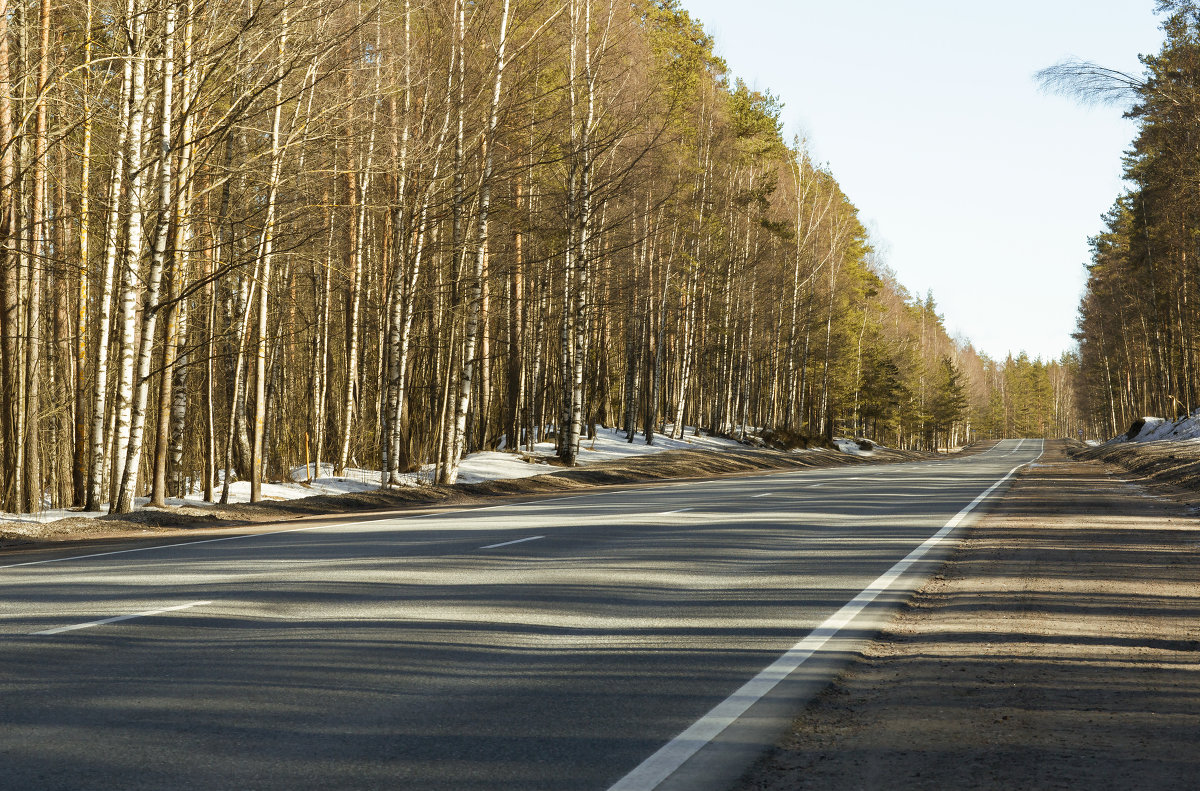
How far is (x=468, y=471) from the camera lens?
2961 centimetres

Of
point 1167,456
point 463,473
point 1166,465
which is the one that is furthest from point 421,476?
point 1167,456

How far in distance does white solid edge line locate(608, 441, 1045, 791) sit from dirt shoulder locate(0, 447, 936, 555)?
1036cm

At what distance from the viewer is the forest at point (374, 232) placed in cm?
1808

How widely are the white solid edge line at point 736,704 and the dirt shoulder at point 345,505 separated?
10360 millimetres

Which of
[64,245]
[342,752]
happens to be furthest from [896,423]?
[342,752]

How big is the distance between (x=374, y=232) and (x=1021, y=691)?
97.1ft

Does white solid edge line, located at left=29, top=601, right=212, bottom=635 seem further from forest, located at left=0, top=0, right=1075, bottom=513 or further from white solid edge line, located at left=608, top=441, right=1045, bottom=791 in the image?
forest, located at left=0, top=0, right=1075, bottom=513

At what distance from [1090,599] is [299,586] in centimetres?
716

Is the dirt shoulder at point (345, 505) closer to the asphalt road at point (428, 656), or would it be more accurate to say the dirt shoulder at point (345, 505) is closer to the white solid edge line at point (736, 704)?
the asphalt road at point (428, 656)

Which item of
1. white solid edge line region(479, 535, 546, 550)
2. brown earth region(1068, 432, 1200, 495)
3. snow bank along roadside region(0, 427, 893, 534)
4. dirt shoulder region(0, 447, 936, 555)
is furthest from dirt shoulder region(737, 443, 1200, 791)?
brown earth region(1068, 432, 1200, 495)

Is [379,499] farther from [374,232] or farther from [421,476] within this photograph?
[374,232]

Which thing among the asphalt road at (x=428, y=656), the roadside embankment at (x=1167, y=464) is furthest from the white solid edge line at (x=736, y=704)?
the roadside embankment at (x=1167, y=464)

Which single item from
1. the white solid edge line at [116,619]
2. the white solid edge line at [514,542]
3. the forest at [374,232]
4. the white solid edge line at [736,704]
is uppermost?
the forest at [374,232]

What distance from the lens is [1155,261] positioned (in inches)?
2341
